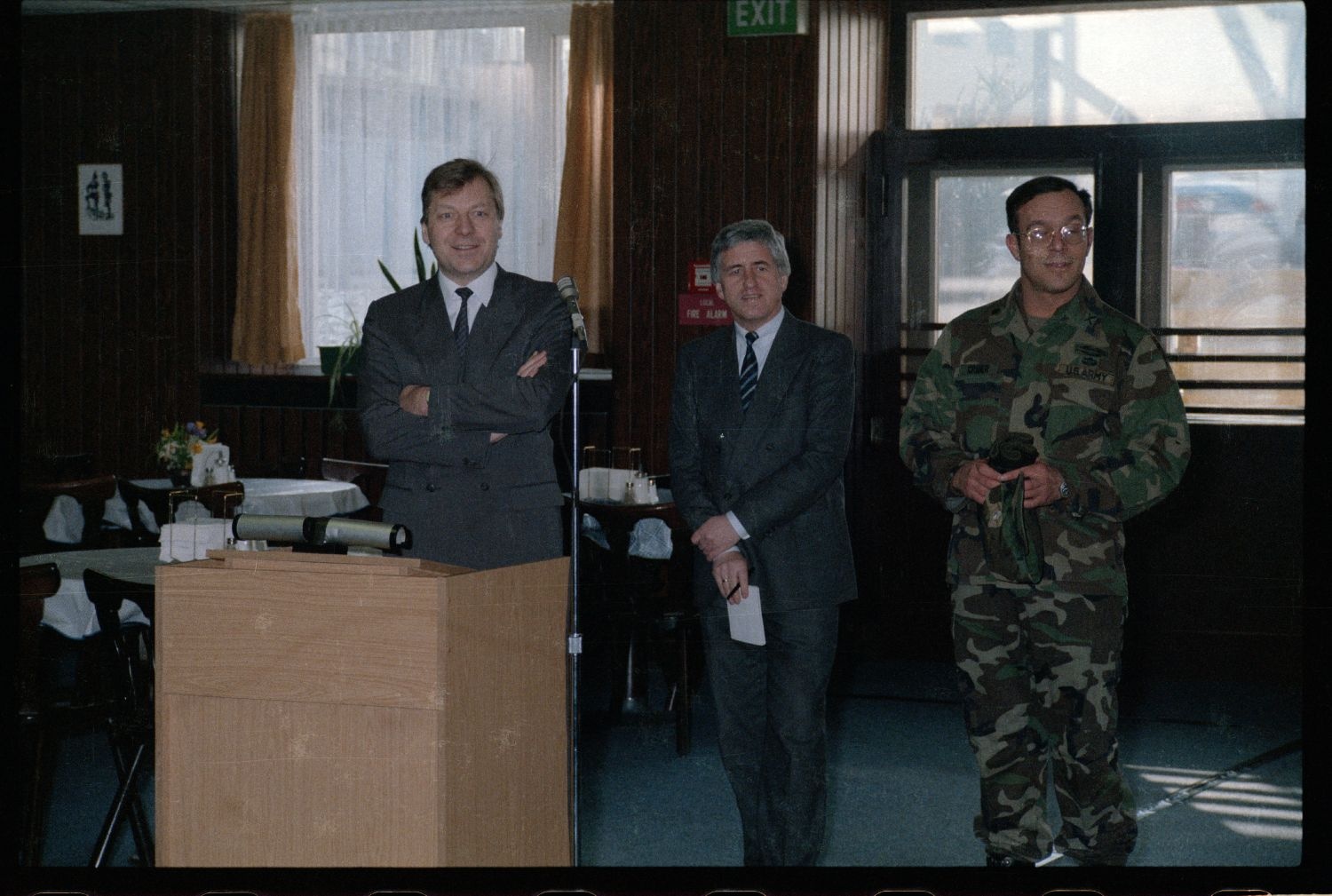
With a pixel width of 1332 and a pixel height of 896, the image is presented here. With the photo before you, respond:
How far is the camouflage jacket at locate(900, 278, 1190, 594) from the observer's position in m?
2.82

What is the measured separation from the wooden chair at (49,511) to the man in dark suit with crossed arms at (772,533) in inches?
91.2

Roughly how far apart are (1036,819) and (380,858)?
1500 mm

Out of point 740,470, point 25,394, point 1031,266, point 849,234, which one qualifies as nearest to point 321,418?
point 25,394

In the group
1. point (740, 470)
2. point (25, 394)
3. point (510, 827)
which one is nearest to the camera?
point (510, 827)

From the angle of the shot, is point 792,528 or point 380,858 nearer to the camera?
point 380,858

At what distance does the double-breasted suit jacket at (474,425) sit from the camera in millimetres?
2959

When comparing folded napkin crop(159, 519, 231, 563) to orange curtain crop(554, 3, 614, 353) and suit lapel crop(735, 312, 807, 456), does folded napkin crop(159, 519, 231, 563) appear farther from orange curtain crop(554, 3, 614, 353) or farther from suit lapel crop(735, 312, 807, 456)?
orange curtain crop(554, 3, 614, 353)

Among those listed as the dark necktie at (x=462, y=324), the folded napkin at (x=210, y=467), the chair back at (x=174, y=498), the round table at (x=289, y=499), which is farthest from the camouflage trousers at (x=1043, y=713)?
the folded napkin at (x=210, y=467)

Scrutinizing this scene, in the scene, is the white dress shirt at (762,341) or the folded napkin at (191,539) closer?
the white dress shirt at (762,341)

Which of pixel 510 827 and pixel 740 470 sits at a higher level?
pixel 740 470

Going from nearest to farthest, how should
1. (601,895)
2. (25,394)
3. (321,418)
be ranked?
1. (601,895)
2. (25,394)
3. (321,418)

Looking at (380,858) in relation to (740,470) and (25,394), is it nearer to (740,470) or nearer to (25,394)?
(740,470)

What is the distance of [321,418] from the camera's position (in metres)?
6.84

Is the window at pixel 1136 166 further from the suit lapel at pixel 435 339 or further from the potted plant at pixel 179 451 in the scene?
the suit lapel at pixel 435 339
